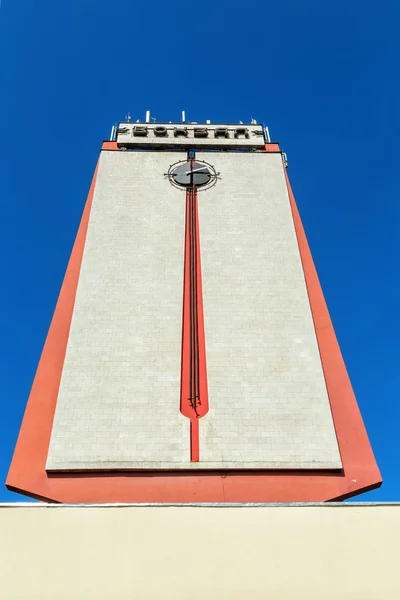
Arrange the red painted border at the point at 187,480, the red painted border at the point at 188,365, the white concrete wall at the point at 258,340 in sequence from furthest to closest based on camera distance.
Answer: the red painted border at the point at 188,365, the white concrete wall at the point at 258,340, the red painted border at the point at 187,480

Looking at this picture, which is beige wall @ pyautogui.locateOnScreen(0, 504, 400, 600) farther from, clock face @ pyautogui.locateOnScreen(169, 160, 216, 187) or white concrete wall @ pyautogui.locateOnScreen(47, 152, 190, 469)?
clock face @ pyautogui.locateOnScreen(169, 160, 216, 187)

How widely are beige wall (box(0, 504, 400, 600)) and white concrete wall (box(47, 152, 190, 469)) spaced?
3353 mm

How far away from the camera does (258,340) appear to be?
15.8 metres

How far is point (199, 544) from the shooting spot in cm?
928

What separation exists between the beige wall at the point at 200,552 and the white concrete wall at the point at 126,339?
3.35m

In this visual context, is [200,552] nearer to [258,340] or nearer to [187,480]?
[187,480]

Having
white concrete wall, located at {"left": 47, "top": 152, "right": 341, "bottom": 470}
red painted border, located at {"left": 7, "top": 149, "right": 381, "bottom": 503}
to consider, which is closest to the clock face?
white concrete wall, located at {"left": 47, "top": 152, "right": 341, "bottom": 470}

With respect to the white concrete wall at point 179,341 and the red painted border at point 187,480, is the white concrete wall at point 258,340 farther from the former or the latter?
the red painted border at point 187,480

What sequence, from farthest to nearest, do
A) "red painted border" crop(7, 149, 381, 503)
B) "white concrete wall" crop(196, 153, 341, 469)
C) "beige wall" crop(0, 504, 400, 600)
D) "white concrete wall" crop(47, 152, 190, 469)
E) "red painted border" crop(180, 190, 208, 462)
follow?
"red painted border" crop(180, 190, 208, 462) → "white concrete wall" crop(196, 153, 341, 469) → "white concrete wall" crop(47, 152, 190, 469) → "red painted border" crop(7, 149, 381, 503) → "beige wall" crop(0, 504, 400, 600)

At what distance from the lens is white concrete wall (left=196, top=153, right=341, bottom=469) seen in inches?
530

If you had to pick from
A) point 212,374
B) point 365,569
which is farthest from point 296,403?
point 365,569

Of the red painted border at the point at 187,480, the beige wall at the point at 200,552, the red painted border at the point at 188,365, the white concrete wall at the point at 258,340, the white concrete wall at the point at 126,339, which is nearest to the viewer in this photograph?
the beige wall at the point at 200,552

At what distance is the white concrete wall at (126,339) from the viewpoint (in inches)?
525

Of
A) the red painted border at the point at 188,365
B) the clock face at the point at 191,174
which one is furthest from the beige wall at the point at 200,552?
the clock face at the point at 191,174
